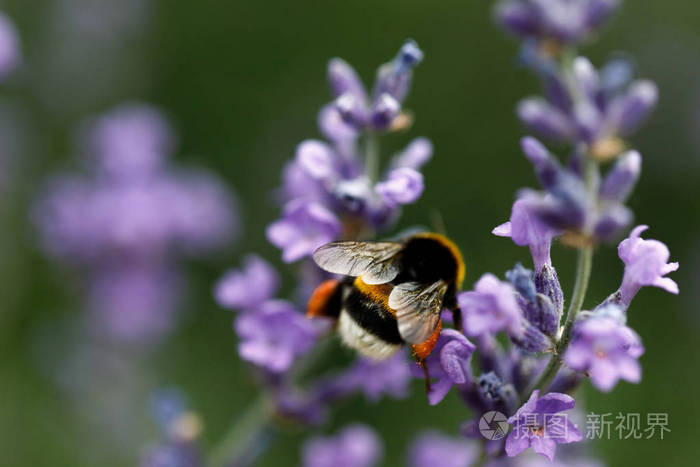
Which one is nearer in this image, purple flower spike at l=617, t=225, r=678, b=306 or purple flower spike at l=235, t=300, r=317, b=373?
purple flower spike at l=617, t=225, r=678, b=306

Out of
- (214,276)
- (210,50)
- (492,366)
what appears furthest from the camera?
(210,50)

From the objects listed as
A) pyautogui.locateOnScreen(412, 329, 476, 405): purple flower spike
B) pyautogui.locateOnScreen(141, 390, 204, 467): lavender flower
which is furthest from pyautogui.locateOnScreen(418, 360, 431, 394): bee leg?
pyautogui.locateOnScreen(141, 390, 204, 467): lavender flower

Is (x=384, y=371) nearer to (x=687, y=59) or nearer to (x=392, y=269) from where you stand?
(x=392, y=269)

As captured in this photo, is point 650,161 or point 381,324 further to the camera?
point 650,161

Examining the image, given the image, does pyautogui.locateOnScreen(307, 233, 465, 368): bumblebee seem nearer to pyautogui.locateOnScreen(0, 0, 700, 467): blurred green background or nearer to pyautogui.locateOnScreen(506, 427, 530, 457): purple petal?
pyautogui.locateOnScreen(506, 427, 530, 457): purple petal

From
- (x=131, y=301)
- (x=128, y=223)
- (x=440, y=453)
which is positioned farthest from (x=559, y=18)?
(x=131, y=301)

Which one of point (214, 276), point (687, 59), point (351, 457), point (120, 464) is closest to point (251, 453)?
point (351, 457)

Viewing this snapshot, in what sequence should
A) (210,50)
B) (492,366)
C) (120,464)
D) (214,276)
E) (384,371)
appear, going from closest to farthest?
1. (492,366)
2. (384,371)
3. (120,464)
4. (214,276)
5. (210,50)
